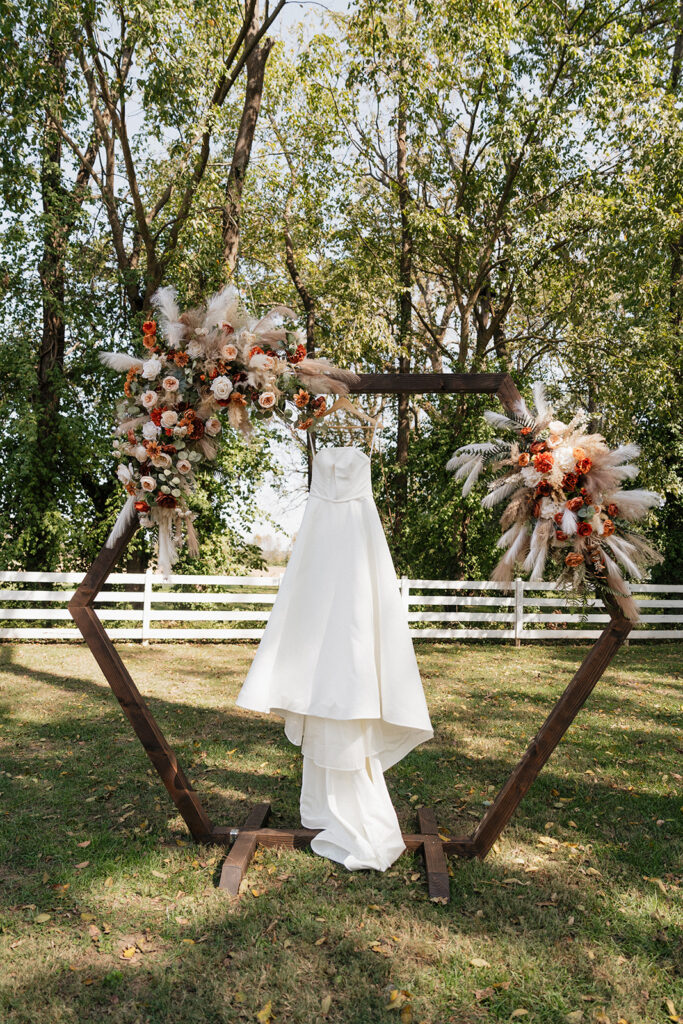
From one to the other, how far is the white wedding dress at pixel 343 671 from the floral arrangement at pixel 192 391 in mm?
499

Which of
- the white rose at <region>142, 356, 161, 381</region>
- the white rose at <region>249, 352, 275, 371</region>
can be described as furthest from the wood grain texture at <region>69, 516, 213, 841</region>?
the white rose at <region>249, 352, 275, 371</region>

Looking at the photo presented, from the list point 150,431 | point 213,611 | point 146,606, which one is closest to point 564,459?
point 150,431

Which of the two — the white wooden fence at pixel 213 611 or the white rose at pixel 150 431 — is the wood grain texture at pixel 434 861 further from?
the white wooden fence at pixel 213 611

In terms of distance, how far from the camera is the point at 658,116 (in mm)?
11961

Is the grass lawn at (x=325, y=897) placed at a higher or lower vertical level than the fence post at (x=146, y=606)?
lower

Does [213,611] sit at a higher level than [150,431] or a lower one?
lower

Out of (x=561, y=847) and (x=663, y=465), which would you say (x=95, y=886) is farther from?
(x=663, y=465)

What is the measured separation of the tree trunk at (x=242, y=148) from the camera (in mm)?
10609

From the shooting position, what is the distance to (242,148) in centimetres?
1070

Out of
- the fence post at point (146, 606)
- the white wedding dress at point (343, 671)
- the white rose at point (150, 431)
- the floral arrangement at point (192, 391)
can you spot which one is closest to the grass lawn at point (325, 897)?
the white wedding dress at point (343, 671)

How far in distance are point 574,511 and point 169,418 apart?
225 centimetres

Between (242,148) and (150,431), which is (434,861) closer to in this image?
(150,431)

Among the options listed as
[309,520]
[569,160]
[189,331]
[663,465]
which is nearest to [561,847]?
[309,520]

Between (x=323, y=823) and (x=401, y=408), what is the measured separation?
446 inches
